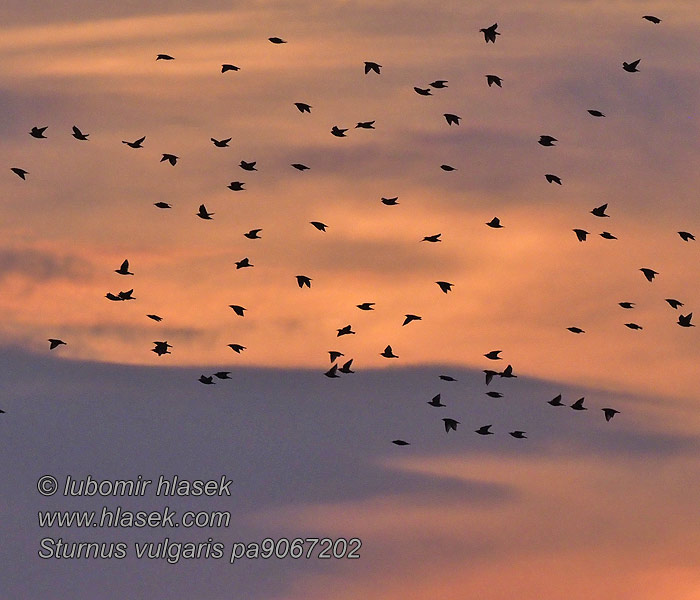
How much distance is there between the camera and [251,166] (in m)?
185

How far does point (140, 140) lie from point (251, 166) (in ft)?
27.0

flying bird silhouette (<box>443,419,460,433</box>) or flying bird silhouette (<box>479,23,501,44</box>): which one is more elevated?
flying bird silhouette (<box>479,23,501,44</box>)

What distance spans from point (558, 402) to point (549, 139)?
15794 millimetres

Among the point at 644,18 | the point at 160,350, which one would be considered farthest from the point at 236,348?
the point at 644,18

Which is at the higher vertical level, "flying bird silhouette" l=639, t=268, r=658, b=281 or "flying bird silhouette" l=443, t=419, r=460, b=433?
"flying bird silhouette" l=639, t=268, r=658, b=281

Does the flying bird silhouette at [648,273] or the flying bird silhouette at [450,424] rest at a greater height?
the flying bird silhouette at [648,273]

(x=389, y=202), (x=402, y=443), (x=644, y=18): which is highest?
(x=644, y=18)

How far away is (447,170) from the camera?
186m

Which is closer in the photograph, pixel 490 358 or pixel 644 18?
pixel 644 18

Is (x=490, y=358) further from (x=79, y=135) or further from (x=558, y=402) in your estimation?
(x=79, y=135)

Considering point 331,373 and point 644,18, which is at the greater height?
point 644,18

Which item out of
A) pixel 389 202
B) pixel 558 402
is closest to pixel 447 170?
pixel 389 202

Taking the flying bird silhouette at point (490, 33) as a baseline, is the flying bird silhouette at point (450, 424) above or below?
below

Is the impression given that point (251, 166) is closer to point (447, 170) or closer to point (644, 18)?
point (447, 170)
